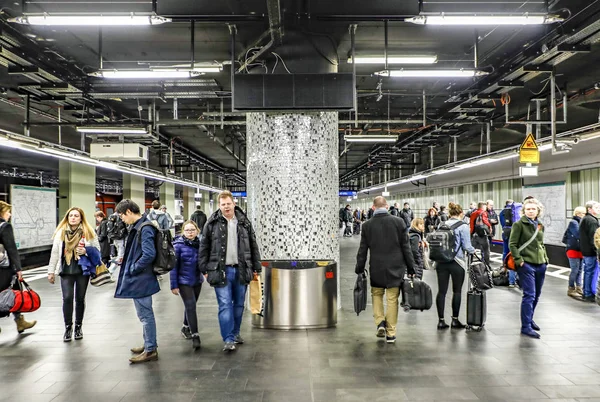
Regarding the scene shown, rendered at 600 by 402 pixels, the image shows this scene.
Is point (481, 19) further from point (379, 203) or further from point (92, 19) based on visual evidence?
point (92, 19)

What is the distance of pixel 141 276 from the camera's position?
156 inches

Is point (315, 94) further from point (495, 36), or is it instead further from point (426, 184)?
point (426, 184)

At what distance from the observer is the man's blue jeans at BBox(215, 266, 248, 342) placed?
13.8ft

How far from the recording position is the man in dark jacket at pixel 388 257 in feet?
14.6

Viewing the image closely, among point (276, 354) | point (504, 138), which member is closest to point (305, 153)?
point (276, 354)

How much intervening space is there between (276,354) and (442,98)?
27.9 feet

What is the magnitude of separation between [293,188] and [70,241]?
2.70 metres

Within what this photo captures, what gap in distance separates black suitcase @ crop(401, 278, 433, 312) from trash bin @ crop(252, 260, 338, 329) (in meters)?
0.97

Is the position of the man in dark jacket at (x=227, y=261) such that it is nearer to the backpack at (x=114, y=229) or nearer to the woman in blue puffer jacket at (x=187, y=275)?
the woman in blue puffer jacket at (x=187, y=275)

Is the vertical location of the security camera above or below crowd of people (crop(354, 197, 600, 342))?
above

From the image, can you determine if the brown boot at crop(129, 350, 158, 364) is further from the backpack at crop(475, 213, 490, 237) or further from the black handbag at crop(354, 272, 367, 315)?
the backpack at crop(475, 213, 490, 237)

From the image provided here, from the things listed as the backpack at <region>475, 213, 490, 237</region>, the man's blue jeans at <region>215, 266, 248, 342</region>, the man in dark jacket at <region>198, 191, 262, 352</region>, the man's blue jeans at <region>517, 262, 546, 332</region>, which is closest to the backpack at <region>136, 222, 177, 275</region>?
the man in dark jacket at <region>198, 191, 262, 352</region>

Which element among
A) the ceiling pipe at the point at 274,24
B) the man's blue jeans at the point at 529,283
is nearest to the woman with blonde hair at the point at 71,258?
the ceiling pipe at the point at 274,24

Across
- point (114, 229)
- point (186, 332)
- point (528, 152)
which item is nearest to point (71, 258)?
point (186, 332)
